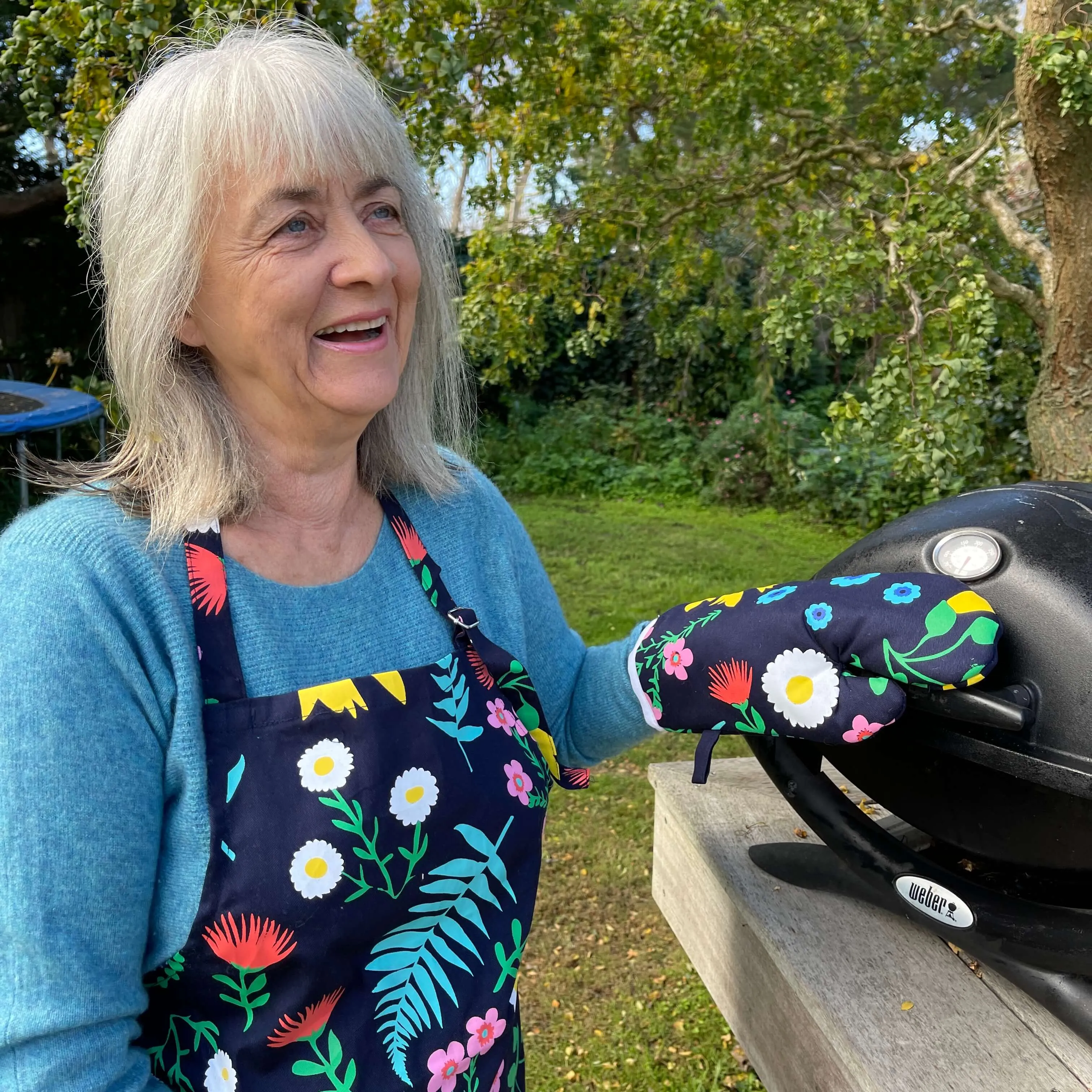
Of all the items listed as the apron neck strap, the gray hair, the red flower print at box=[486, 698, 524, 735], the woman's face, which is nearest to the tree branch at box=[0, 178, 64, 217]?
the gray hair

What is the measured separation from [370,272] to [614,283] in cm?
336

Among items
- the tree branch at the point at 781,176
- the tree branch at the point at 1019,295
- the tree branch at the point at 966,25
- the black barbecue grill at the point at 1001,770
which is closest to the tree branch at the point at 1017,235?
the tree branch at the point at 1019,295

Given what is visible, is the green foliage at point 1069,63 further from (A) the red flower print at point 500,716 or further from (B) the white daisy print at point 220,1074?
(B) the white daisy print at point 220,1074

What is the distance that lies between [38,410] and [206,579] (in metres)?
4.50

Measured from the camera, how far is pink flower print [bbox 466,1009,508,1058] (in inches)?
45.4

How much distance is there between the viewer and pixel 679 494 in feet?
28.4

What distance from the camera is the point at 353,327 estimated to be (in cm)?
116

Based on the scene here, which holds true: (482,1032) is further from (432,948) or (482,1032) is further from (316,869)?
(316,869)

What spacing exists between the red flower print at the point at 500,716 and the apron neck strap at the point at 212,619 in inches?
12.2

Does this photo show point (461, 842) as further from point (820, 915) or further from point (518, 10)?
point (518, 10)

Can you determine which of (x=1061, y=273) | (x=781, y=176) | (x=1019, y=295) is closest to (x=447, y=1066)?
(x=1061, y=273)

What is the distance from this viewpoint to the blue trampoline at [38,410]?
468 cm

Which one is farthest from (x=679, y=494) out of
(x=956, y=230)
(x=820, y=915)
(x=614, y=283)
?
(x=820, y=915)

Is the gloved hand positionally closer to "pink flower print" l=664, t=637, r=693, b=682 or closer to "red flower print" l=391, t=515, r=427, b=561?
"pink flower print" l=664, t=637, r=693, b=682
